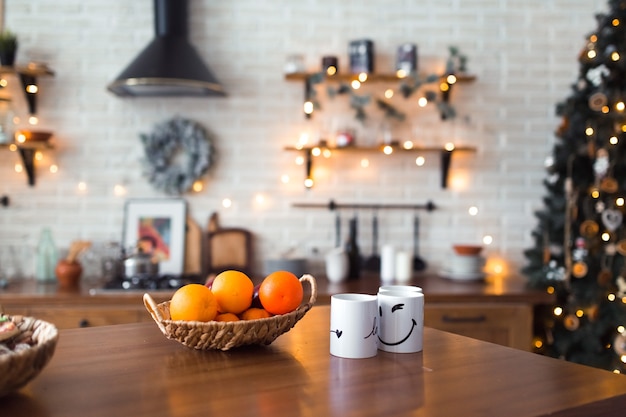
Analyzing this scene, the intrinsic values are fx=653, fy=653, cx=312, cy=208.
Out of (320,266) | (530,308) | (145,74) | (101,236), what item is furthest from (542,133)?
(101,236)

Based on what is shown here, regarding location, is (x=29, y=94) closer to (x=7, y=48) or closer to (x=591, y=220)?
(x=7, y=48)

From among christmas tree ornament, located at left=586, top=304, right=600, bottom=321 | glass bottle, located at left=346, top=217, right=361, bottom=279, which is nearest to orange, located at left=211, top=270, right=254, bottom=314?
glass bottle, located at left=346, top=217, right=361, bottom=279

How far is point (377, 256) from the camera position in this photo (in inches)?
140

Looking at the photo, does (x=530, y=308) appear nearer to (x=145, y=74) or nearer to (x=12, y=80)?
(x=145, y=74)

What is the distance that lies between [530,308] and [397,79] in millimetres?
1374

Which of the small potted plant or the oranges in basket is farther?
the small potted plant

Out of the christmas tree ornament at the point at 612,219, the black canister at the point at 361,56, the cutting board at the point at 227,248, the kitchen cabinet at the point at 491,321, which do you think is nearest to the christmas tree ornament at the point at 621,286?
the christmas tree ornament at the point at 612,219

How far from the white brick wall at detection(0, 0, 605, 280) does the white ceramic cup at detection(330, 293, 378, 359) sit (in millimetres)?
2276

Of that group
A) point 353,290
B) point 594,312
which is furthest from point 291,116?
point 594,312

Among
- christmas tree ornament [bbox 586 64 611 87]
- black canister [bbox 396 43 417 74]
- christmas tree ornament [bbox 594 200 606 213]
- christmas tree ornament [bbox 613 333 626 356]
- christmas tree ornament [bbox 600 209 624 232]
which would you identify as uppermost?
black canister [bbox 396 43 417 74]

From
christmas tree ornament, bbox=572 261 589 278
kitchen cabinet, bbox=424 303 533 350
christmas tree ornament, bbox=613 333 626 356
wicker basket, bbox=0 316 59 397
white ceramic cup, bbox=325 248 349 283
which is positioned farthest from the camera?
white ceramic cup, bbox=325 248 349 283

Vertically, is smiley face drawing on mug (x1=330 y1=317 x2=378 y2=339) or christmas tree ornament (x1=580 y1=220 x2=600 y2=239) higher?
christmas tree ornament (x1=580 y1=220 x2=600 y2=239)

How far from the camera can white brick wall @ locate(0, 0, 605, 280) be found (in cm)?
351

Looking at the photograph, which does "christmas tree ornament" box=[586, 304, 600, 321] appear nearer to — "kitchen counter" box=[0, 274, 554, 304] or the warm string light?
"kitchen counter" box=[0, 274, 554, 304]
